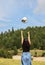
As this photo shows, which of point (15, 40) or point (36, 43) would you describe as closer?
point (36, 43)

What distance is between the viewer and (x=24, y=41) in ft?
31.9

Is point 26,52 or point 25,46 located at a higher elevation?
point 25,46

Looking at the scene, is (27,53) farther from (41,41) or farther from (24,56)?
(41,41)

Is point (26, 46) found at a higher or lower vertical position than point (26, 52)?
higher

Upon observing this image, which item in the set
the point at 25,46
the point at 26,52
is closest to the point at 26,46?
the point at 25,46

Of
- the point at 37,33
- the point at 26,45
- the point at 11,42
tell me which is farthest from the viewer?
the point at 37,33

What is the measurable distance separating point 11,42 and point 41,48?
17179 millimetres

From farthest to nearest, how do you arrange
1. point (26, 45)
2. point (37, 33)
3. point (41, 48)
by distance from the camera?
point (37, 33) < point (41, 48) < point (26, 45)

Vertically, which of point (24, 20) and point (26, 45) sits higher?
point (24, 20)

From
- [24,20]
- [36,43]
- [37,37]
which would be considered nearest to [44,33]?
[37,37]

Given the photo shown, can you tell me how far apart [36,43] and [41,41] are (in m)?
4.46

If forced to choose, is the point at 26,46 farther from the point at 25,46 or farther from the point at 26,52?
the point at 26,52

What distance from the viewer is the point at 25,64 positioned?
9789mm

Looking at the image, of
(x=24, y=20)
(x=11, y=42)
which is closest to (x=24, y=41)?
(x=24, y=20)
